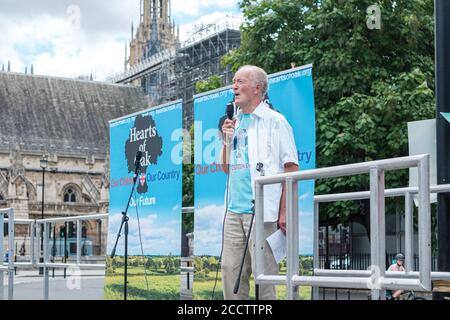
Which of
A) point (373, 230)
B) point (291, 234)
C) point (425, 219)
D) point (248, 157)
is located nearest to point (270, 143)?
point (248, 157)

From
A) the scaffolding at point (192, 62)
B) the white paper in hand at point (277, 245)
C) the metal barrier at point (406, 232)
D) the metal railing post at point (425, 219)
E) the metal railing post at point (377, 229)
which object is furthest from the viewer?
the scaffolding at point (192, 62)

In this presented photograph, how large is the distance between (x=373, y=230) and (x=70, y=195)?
79.9 meters

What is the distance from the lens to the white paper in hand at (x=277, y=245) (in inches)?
189

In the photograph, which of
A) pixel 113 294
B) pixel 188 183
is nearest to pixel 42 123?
pixel 188 183

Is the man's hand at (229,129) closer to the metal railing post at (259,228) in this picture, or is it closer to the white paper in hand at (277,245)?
the white paper in hand at (277,245)

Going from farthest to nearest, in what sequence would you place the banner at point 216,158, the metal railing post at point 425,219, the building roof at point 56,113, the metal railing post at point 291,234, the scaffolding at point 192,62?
the building roof at point 56,113 < the scaffolding at point 192,62 < the banner at point 216,158 < the metal railing post at point 291,234 < the metal railing post at point 425,219

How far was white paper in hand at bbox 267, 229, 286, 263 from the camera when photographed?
4.79 metres

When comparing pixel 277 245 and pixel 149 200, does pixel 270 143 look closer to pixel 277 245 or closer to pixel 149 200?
pixel 277 245

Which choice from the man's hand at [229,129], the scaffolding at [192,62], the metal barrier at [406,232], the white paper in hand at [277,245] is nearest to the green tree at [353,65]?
the metal barrier at [406,232]

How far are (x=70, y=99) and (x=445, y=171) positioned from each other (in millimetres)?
76723

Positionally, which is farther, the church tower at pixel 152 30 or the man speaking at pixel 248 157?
the church tower at pixel 152 30

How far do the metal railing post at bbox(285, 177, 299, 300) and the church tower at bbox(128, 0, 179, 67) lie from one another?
11749cm

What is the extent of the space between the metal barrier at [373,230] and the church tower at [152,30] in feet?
385

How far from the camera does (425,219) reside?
11.7 feet
